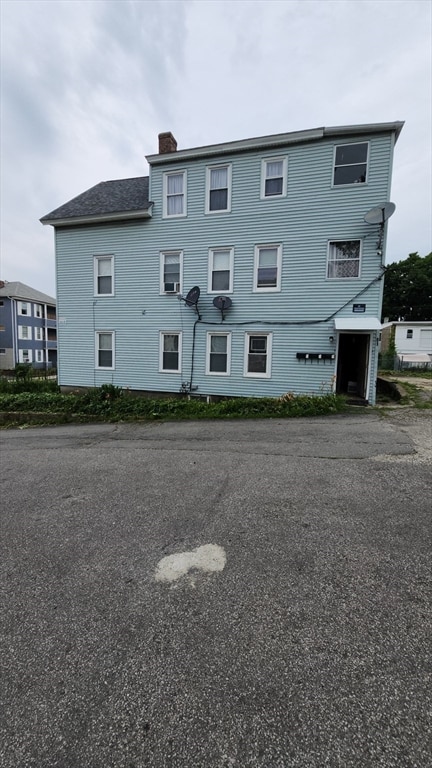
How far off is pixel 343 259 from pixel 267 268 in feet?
8.13

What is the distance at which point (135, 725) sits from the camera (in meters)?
1.65

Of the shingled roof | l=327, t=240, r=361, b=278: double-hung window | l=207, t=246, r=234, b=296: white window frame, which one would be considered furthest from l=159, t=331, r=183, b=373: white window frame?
l=327, t=240, r=361, b=278: double-hung window

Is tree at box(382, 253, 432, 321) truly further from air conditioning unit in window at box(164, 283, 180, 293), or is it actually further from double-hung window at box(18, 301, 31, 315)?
double-hung window at box(18, 301, 31, 315)

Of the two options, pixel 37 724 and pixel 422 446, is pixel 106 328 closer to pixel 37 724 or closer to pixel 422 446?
pixel 422 446

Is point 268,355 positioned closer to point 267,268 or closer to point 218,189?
point 267,268

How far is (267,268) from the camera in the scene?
38.8ft

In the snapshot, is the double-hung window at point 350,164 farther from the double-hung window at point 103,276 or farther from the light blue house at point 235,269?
the double-hung window at point 103,276

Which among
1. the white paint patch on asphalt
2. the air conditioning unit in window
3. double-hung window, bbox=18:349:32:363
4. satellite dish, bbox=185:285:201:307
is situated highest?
the air conditioning unit in window

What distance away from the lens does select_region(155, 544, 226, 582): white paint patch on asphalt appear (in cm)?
278

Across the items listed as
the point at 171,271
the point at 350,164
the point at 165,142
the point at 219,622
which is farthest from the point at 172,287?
the point at 219,622

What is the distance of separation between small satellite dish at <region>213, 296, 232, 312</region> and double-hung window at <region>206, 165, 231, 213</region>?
10.3 ft

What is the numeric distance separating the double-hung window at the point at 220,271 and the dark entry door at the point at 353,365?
15.0 feet

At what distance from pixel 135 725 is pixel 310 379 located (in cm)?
1078

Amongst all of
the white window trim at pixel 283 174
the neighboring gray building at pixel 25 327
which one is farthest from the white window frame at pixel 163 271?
the neighboring gray building at pixel 25 327
